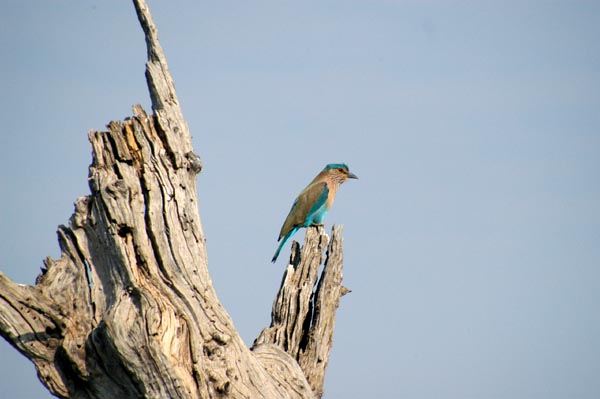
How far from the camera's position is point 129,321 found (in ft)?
19.5

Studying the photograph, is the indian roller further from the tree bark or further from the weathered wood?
the tree bark

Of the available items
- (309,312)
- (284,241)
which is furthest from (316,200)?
(309,312)

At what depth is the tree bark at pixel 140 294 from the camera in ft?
19.6

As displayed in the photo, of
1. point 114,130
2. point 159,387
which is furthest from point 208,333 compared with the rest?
point 114,130

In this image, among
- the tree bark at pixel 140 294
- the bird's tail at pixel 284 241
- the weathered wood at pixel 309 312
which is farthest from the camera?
the bird's tail at pixel 284 241

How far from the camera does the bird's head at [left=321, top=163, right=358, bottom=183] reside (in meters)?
12.1

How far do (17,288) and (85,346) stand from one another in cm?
59

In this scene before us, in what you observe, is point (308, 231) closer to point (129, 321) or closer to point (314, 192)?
point (129, 321)

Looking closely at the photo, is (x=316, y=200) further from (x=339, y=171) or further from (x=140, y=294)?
(x=140, y=294)

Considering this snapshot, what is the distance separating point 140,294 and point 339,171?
6342mm

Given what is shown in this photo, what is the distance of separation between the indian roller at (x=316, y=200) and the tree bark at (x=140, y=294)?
160 inches

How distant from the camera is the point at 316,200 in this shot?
11430 millimetres

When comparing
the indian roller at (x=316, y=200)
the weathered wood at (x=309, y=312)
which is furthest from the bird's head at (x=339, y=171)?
the weathered wood at (x=309, y=312)

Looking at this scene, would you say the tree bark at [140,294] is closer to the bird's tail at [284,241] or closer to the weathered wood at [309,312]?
the weathered wood at [309,312]
